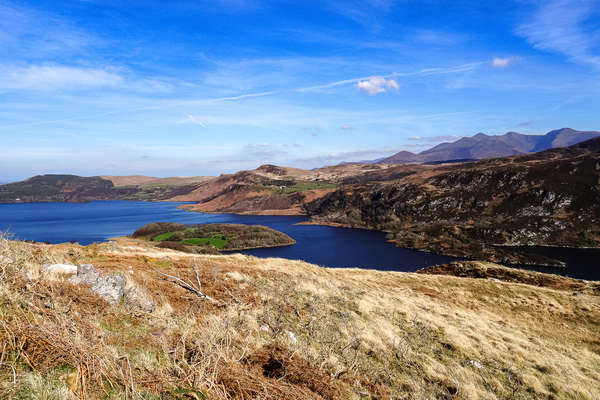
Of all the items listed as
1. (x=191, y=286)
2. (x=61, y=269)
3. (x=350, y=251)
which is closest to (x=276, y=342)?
(x=191, y=286)

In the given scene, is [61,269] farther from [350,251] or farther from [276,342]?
[350,251]

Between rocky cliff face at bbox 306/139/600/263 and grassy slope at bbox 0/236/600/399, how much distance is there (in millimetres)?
66569

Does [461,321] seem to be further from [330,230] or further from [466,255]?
[330,230]

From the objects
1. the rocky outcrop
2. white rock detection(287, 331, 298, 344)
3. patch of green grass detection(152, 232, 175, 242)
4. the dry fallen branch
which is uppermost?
the rocky outcrop

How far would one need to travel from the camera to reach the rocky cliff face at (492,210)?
83.9m

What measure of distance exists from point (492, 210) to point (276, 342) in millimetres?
116635

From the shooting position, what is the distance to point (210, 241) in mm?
94625

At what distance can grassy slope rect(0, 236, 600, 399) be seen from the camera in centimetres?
474

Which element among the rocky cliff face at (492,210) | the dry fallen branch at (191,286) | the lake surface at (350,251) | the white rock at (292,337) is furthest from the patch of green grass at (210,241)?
the white rock at (292,337)

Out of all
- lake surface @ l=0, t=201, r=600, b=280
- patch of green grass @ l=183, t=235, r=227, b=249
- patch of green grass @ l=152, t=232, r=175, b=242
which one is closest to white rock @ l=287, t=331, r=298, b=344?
lake surface @ l=0, t=201, r=600, b=280

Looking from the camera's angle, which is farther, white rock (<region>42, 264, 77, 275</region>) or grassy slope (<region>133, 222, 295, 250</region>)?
grassy slope (<region>133, 222, 295, 250</region>)

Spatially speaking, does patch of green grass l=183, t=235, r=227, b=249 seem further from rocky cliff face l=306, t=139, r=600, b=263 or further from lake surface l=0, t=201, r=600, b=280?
rocky cliff face l=306, t=139, r=600, b=263

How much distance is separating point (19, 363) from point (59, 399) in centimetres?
118

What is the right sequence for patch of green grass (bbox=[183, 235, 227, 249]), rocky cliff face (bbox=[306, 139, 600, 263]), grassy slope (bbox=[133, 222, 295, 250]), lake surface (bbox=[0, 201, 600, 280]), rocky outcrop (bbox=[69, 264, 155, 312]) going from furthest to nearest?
grassy slope (bbox=[133, 222, 295, 250])
patch of green grass (bbox=[183, 235, 227, 249])
rocky cliff face (bbox=[306, 139, 600, 263])
lake surface (bbox=[0, 201, 600, 280])
rocky outcrop (bbox=[69, 264, 155, 312])
